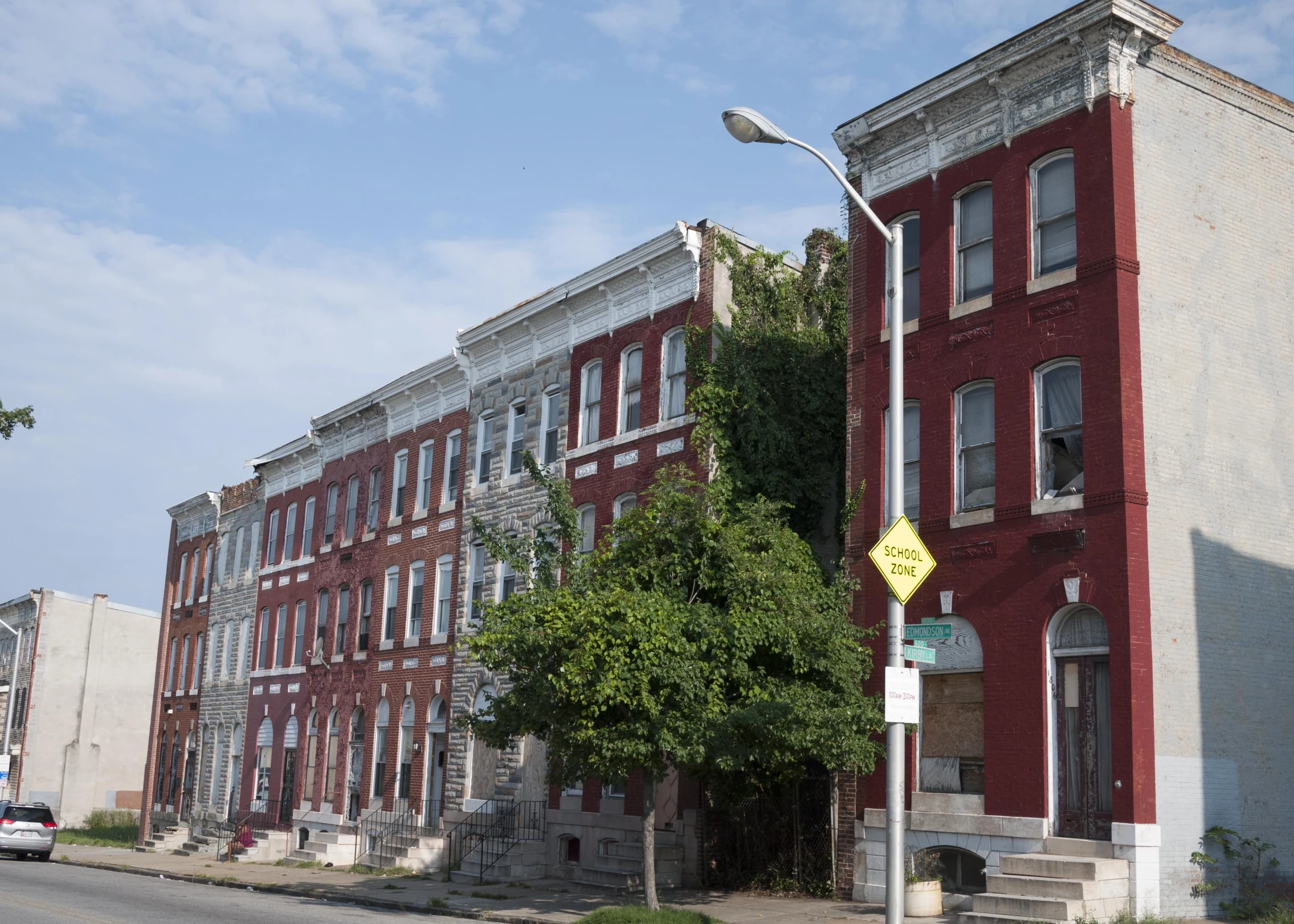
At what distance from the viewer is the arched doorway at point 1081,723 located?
686 inches

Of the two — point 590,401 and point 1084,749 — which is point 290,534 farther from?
point 1084,749

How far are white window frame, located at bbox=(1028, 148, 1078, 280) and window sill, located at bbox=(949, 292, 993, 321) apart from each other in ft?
2.48

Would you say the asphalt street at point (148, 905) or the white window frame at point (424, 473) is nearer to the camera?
the asphalt street at point (148, 905)

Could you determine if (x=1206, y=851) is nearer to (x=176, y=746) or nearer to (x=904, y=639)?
(x=904, y=639)

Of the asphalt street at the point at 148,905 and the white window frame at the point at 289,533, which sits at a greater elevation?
the white window frame at the point at 289,533

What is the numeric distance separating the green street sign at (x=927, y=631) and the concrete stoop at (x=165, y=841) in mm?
35285

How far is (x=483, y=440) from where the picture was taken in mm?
33719

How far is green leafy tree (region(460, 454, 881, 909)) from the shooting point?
17.8 m

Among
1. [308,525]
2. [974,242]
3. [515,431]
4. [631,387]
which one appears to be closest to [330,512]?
[308,525]

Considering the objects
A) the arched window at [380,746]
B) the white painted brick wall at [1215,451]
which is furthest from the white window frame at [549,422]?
the white painted brick wall at [1215,451]

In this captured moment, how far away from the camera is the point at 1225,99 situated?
2059 cm

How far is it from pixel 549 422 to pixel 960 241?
12.9 metres

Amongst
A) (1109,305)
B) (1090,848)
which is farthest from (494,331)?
(1090,848)

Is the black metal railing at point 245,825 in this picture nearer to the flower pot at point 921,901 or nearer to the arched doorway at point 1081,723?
the flower pot at point 921,901
